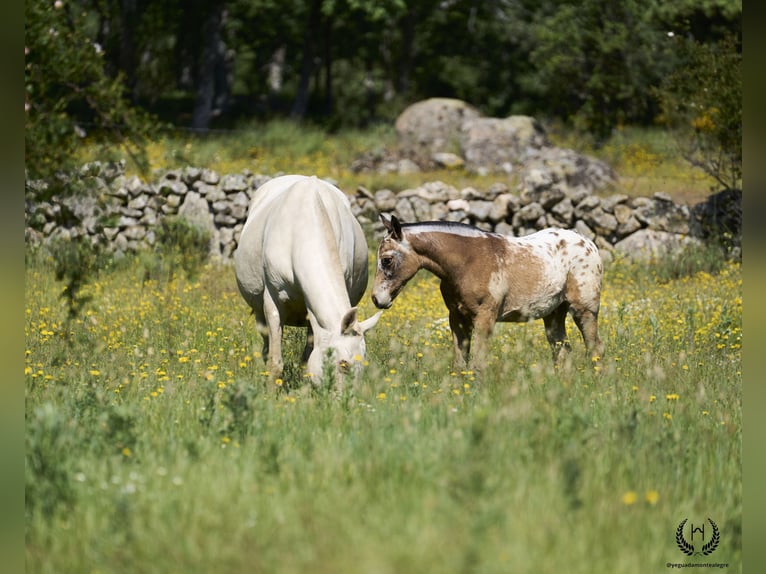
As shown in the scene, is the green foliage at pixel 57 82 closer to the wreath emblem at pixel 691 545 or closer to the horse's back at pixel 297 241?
the horse's back at pixel 297 241

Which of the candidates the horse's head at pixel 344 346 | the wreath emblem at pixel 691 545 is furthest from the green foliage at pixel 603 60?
the wreath emblem at pixel 691 545

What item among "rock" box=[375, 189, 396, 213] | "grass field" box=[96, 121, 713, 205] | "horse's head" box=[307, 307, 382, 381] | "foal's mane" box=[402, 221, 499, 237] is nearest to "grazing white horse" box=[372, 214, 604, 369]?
"foal's mane" box=[402, 221, 499, 237]

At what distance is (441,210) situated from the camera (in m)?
15.9

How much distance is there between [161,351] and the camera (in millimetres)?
7949

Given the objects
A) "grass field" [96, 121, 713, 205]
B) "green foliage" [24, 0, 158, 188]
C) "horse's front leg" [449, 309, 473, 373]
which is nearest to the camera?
"green foliage" [24, 0, 158, 188]

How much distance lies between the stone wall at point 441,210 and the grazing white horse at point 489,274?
7524 mm

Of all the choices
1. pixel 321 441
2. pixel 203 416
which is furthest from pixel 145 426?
pixel 321 441

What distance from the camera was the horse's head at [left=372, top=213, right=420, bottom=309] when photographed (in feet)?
23.0

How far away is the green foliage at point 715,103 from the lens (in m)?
14.6

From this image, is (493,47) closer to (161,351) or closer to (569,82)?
(569,82)

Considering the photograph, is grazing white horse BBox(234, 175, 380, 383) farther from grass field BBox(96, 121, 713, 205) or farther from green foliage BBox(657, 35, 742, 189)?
grass field BBox(96, 121, 713, 205)

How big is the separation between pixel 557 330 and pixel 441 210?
796cm

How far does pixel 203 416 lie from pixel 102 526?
4.99 ft

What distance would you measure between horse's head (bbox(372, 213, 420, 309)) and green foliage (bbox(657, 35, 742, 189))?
358 inches
